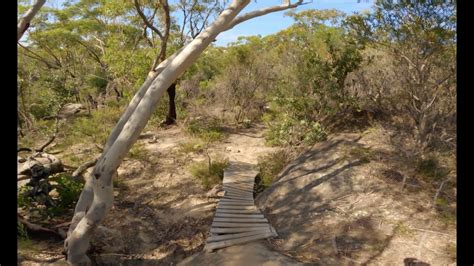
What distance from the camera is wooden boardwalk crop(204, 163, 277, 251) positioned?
5.84 m

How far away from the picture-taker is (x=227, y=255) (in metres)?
5.37

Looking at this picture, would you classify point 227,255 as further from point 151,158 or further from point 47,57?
point 47,57

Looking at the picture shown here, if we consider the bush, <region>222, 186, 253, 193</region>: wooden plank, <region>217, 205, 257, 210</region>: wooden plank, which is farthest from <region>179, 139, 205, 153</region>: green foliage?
<region>217, 205, 257, 210</region>: wooden plank

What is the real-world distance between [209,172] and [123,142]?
4811mm

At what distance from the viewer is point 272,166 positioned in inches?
375

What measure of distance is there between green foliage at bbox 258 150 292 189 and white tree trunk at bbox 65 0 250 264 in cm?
470

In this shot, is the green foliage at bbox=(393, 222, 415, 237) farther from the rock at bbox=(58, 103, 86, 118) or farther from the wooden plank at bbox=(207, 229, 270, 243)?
the rock at bbox=(58, 103, 86, 118)

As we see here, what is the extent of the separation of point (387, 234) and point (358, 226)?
48 centimetres

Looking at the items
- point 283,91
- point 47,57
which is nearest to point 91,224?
point 283,91

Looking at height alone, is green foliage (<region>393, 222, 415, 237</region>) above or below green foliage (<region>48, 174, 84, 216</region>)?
below

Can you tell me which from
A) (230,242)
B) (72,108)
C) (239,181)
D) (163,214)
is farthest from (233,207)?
(72,108)

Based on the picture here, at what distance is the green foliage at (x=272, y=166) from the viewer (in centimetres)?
902

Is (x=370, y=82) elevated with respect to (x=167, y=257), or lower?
elevated

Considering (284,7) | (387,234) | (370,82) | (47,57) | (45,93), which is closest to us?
(387,234)
